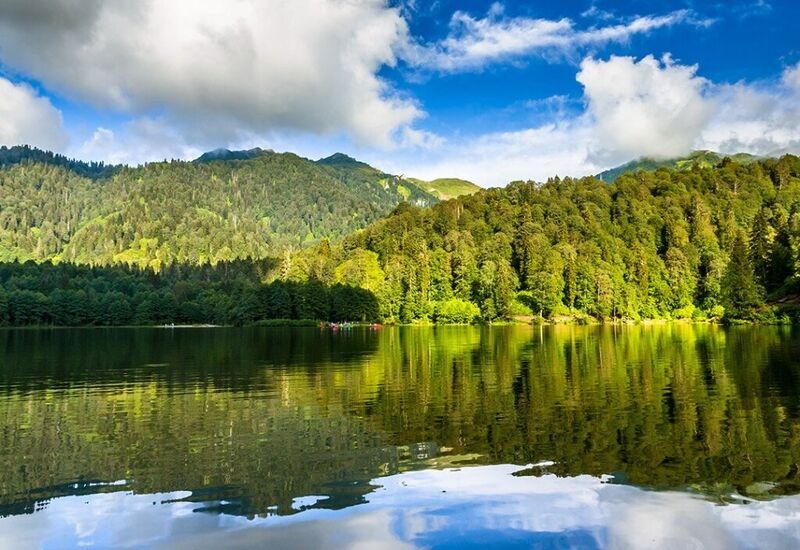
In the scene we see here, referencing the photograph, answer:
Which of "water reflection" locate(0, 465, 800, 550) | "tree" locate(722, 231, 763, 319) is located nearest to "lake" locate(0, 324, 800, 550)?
"water reflection" locate(0, 465, 800, 550)

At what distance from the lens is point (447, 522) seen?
17141mm

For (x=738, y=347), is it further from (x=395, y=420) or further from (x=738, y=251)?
(x=738, y=251)

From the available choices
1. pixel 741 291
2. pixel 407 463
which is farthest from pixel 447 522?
pixel 741 291

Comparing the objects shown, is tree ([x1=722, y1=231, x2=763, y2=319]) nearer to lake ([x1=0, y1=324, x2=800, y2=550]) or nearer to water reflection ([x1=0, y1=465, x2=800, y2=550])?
lake ([x1=0, y1=324, x2=800, y2=550])

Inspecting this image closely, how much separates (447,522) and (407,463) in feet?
19.8

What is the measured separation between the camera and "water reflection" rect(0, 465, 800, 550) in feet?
51.3

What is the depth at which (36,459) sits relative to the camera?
2434 cm

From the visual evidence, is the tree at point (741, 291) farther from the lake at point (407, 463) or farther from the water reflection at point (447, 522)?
the water reflection at point (447, 522)

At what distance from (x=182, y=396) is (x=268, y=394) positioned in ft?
18.3

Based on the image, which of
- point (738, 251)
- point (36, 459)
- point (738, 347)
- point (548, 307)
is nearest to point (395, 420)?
point (36, 459)

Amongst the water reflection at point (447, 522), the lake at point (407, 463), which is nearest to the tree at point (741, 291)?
the lake at point (407, 463)

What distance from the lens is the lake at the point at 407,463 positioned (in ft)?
54.0

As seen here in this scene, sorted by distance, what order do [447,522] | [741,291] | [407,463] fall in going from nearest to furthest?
[447,522], [407,463], [741,291]

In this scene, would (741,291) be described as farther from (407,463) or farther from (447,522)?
(447,522)
